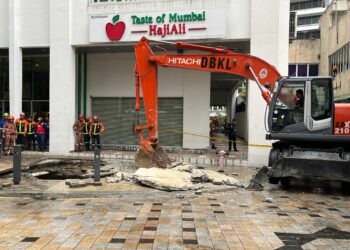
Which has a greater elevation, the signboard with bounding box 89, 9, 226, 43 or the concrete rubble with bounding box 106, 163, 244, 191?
the signboard with bounding box 89, 9, 226, 43

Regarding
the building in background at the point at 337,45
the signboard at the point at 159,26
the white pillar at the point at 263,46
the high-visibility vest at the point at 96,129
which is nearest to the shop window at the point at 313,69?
the building in background at the point at 337,45

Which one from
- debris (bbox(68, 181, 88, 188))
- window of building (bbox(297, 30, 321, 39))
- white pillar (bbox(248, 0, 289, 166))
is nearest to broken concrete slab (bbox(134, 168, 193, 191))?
debris (bbox(68, 181, 88, 188))

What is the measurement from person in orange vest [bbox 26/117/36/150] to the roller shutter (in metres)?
2.91

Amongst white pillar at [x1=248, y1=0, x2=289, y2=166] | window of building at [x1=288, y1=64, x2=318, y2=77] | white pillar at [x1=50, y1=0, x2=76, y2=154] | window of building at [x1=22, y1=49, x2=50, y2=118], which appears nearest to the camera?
white pillar at [x1=248, y1=0, x2=289, y2=166]

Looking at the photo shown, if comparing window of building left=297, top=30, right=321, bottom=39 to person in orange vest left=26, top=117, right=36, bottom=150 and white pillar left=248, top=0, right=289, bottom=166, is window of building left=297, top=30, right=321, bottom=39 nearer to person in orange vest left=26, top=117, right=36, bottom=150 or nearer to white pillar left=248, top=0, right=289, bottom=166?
white pillar left=248, top=0, right=289, bottom=166

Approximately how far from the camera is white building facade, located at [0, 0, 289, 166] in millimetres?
14383

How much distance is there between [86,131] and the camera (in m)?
17.1

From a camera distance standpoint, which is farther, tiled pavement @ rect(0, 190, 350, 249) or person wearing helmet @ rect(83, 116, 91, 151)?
A: person wearing helmet @ rect(83, 116, 91, 151)

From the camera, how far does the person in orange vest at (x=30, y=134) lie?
55.4 ft

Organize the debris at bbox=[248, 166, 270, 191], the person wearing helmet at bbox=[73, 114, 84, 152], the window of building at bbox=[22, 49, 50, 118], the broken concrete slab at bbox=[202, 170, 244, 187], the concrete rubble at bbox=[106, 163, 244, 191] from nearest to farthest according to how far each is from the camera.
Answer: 1. the concrete rubble at bbox=[106, 163, 244, 191]
2. the debris at bbox=[248, 166, 270, 191]
3. the broken concrete slab at bbox=[202, 170, 244, 187]
4. the person wearing helmet at bbox=[73, 114, 84, 152]
5. the window of building at bbox=[22, 49, 50, 118]

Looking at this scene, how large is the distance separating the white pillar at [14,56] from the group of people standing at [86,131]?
2806mm

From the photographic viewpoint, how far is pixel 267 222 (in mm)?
6945

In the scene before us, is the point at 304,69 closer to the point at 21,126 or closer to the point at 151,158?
the point at 21,126

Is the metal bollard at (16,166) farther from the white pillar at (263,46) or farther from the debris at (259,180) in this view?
the white pillar at (263,46)
